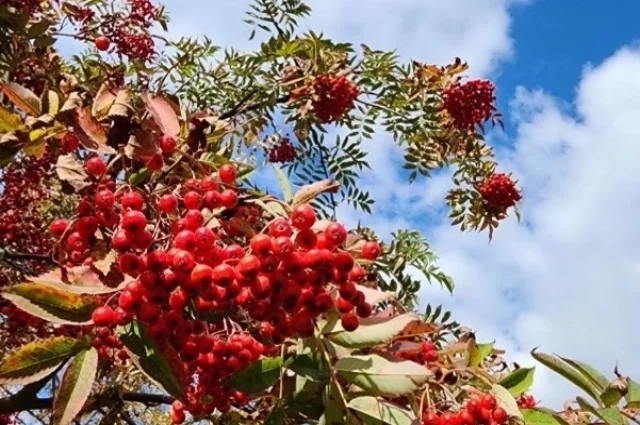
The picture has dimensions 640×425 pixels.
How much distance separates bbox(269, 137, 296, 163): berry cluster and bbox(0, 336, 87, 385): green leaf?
3.87m

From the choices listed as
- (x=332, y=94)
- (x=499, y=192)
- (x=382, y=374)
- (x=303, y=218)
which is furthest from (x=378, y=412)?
(x=499, y=192)

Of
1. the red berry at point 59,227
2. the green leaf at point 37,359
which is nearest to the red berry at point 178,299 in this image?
the green leaf at point 37,359

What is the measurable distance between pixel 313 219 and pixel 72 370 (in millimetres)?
566

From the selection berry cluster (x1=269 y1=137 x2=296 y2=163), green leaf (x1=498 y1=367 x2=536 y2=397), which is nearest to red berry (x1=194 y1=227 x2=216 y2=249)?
green leaf (x1=498 y1=367 x2=536 y2=397)

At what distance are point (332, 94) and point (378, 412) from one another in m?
3.17

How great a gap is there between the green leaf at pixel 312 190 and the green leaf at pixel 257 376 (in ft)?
1.16

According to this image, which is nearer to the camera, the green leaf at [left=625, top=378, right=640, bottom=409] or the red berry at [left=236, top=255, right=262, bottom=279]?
the red berry at [left=236, top=255, right=262, bottom=279]

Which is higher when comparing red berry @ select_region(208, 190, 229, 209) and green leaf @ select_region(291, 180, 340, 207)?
green leaf @ select_region(291, 180, 340, 207)

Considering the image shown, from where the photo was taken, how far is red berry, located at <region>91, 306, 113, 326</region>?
156 cm

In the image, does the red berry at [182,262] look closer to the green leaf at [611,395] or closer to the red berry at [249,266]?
the red berry at [249,266]

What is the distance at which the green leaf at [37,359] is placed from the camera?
1579 millimetres

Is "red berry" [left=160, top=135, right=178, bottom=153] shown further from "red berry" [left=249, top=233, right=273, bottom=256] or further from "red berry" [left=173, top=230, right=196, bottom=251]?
"red berry" [left=249, top=233, right=273, bottom=256]

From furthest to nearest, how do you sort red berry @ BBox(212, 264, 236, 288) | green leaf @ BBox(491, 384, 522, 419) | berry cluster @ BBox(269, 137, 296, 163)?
berry cluster @ BBox(269, 137, 296, 163) → green leaf @ BBox(491, 384, 522, 419) → red berry @ BBox(212, 264, 236, 288)

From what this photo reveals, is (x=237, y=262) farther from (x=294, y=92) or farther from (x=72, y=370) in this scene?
(x=294, y=92)
